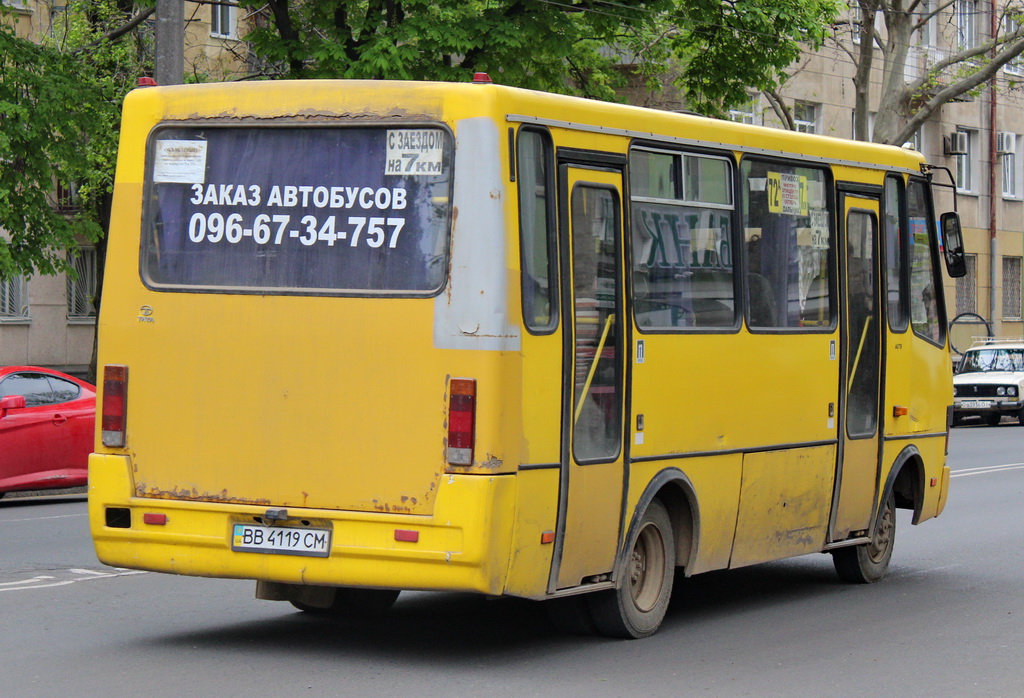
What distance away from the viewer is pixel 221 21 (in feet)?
108

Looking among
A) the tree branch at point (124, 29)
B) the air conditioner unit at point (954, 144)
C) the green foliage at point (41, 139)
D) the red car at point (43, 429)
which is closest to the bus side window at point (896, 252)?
the red car at point (43, 429)

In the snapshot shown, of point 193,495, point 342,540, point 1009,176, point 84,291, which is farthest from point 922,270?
point 1009,176

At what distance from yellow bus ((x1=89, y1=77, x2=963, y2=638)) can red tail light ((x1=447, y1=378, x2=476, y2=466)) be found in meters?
0.01

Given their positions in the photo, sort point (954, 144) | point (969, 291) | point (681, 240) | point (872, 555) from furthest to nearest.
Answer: point (969, 291), point (954, 144), point (872, 555), point (681, 240)

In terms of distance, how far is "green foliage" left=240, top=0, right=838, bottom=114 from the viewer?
19.5 metres

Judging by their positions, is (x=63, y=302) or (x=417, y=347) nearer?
(x=417, y=347)

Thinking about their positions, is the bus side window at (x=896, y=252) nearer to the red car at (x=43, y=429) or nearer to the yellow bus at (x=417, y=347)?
the yellow bus at (x=417, y=347)

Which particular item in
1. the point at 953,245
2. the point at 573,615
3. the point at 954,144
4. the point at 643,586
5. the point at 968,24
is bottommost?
the point at 573,615

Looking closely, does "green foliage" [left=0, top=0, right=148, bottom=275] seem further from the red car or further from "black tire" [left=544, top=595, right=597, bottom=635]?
"black tire" [left=544, top=595, right=597, bottom=635]

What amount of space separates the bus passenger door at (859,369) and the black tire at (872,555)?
26 centimetres

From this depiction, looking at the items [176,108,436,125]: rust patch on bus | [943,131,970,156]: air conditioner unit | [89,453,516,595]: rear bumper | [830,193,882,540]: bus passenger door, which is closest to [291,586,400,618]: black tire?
[89,453,516,595]: rear bumper

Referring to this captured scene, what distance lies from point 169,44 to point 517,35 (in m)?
6.03

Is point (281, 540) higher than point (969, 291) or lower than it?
lower

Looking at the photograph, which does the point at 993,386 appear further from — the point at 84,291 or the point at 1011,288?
the point at 1011,288
